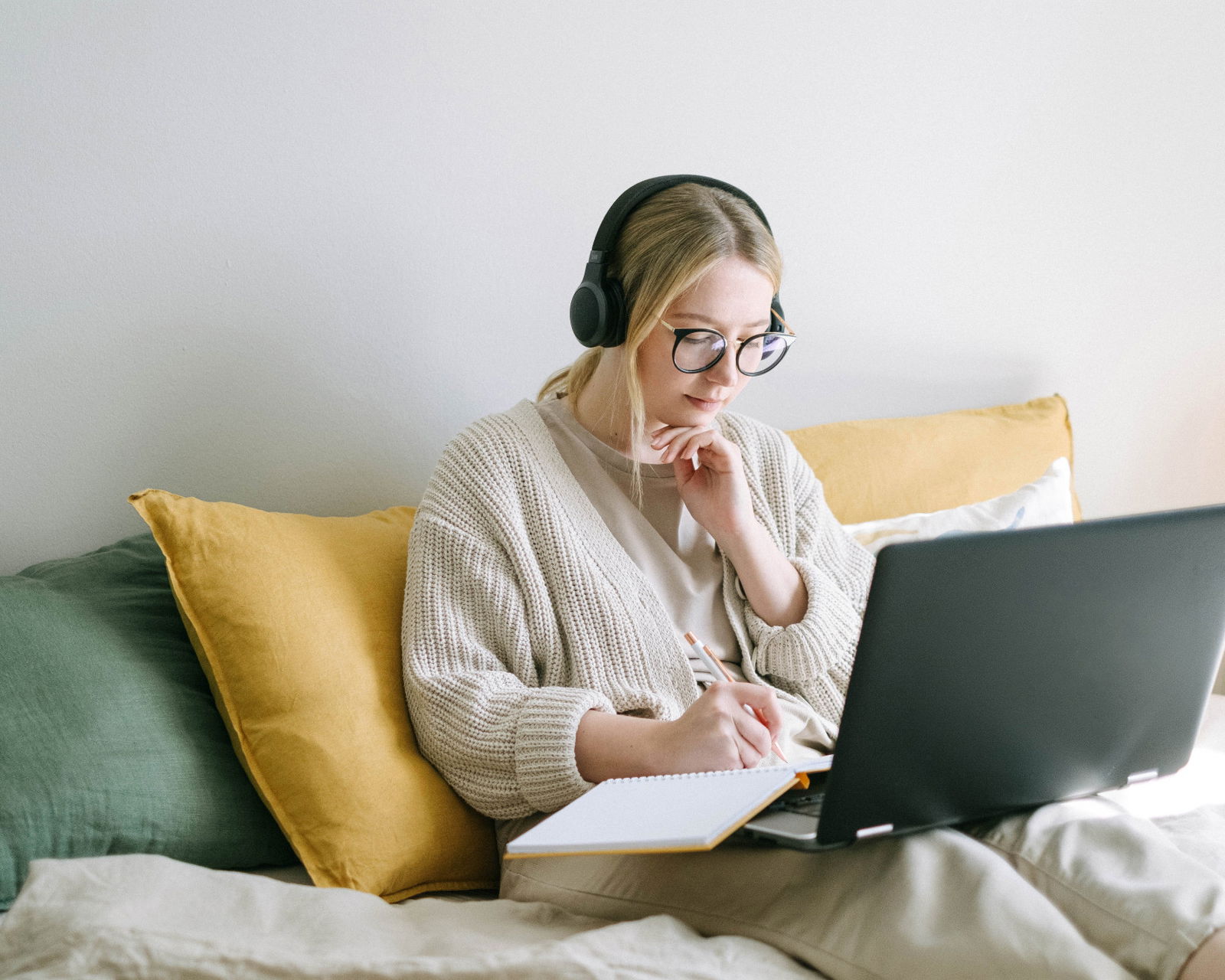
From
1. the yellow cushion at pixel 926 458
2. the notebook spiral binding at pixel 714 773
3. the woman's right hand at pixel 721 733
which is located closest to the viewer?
the notebook spiral binding at pixel 714 773

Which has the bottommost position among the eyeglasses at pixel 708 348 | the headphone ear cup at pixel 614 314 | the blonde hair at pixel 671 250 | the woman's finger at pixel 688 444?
the woman's finger at pixel 688 444

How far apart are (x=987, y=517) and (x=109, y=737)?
4.19 ft

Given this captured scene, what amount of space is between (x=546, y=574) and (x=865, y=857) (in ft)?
1.73

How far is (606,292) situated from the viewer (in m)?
1.31

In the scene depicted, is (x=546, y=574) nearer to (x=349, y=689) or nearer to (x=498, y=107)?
(x=349, y=689)

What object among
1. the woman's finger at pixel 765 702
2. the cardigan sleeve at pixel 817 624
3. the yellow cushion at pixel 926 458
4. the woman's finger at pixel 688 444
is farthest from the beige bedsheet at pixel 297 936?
the yellow cushion at pixel 926 458

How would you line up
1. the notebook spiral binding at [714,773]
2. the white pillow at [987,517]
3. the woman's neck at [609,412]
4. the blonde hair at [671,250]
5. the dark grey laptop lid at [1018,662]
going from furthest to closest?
the white pillow at [987,517] < the woman's neck at [609,412] < the blonde hair at [671,250] < the notebook spiral binding at [714,773] < the dark grey laptop lid at [1018,662]

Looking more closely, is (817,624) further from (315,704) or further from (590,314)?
(315,704)

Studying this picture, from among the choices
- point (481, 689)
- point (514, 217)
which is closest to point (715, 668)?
point (481, 689)

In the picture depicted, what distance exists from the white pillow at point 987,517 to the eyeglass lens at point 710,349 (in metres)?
0.43

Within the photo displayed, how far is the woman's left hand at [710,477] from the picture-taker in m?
1.34

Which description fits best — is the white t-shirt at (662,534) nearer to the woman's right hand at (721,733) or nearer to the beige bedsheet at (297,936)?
the woman's right hand at (721,733)

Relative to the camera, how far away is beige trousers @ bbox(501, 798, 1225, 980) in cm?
78

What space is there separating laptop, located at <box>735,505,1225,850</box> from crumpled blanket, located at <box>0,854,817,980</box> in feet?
0.40
